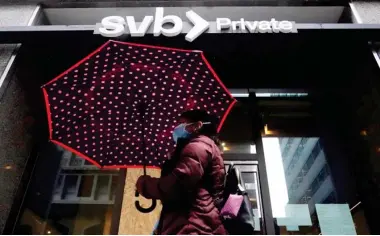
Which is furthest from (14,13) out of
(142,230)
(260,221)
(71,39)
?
(260,221)

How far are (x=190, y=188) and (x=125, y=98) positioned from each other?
1512mm

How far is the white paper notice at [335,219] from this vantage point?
512 cm

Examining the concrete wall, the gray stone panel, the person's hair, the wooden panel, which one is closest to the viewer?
the person's hair

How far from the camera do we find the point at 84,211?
5.59 m

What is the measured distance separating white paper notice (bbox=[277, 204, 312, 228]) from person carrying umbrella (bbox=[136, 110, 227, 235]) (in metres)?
2.36

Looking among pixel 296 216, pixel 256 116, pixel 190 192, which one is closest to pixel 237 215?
pixel 190 192

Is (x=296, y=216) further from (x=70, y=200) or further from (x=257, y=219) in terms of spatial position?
(x=70, y=200)

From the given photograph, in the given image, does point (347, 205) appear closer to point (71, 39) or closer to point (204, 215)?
point (204, 215)

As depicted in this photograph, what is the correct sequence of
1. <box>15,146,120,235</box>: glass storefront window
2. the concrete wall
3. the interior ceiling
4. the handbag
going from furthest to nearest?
the interior ceiling → <box>15,146,120,235</box>: glass storefront window → the concrete wall → the handbag

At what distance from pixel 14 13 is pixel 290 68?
4803 mm

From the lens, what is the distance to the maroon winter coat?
284cm

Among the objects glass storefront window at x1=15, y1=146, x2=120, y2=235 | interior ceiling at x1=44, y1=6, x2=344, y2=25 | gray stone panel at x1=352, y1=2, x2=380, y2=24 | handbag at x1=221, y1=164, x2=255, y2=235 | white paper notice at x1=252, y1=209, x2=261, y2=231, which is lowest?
handbag at x1=221, y1=164, x2=255, y2=235

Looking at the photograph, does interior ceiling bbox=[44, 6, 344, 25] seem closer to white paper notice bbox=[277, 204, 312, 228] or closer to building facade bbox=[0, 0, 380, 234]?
building facade bbox=[0, 0, 380, 234]

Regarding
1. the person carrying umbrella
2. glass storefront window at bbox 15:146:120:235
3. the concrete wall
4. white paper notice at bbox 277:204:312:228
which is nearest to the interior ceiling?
the concrete wall
